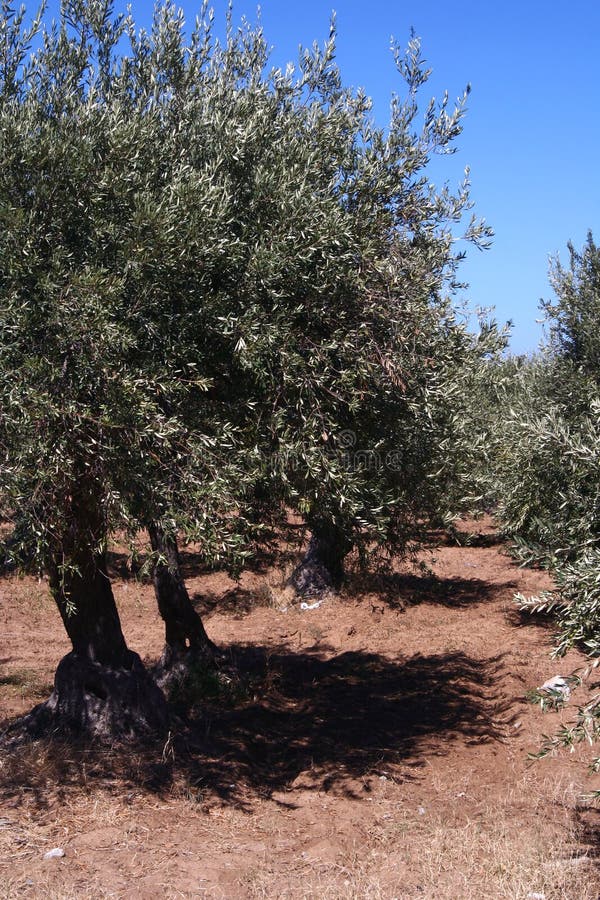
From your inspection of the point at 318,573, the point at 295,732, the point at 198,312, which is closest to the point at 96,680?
the point at 295,732

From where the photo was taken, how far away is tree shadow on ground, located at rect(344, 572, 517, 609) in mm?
18438

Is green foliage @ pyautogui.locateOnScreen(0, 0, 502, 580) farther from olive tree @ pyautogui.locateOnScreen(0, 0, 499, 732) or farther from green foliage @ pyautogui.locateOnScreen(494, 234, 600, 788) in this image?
green foliage @ pyautogui.locateOnScreen(494, 234, 600, 788)

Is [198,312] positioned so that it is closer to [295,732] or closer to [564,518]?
[564,518]

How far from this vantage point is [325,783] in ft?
31.2

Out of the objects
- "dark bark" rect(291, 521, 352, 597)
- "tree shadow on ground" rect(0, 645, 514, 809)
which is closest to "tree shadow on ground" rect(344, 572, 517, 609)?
"dark bark" rect(291, 521, 352, 597)

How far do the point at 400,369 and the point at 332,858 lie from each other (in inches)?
174

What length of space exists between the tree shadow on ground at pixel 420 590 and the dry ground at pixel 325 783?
1273 millimetres

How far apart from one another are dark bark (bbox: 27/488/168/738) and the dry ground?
0.40m

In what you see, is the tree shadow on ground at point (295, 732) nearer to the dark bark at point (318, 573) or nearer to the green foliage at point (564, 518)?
the dark bark at point (318, 573)

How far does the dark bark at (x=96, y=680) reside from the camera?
30.9 feet

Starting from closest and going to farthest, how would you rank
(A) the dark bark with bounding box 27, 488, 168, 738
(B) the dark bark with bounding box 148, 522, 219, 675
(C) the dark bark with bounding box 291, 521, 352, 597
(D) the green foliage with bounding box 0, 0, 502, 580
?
(D) the green foliage with bounding box 0, 0, 502, 580
(A) the dark bark with bounding box 27, 488, 168, 738
(B) the dark bark with bounding box 148, 522, 219, 675
(C) the dark bark with bounding box 291, 521, 352, 597

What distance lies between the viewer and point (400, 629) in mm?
16984

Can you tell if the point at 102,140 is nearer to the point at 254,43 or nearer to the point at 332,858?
the point at 254,43

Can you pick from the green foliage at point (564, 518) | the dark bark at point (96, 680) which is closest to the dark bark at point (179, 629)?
the dark bark at point (96, 680)
